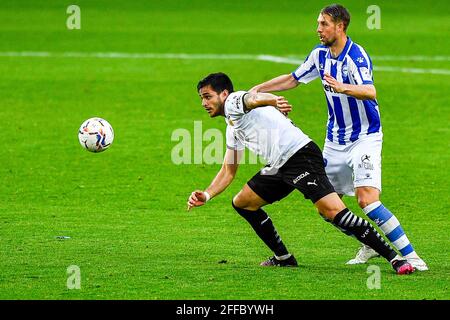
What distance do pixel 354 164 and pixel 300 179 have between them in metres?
0.73

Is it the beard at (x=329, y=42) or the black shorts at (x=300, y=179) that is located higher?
the beard at (x=329, y=42)

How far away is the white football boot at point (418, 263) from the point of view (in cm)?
1183

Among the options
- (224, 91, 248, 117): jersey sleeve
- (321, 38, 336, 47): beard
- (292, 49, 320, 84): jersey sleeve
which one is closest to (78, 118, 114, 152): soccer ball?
(292, 49, 320, 84): jersey sleeve

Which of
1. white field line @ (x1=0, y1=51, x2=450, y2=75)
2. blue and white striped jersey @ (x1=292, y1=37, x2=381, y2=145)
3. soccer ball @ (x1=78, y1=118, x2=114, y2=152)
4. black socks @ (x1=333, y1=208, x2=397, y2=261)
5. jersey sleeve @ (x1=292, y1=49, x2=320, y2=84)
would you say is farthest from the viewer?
white field line @ (x1=0, y1=51, x2=450, y2=75)

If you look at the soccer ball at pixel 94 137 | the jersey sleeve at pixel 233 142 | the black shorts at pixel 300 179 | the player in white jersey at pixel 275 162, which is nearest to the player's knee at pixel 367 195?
the player in white jersey at pixel 275 162

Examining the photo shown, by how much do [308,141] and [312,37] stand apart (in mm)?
26991

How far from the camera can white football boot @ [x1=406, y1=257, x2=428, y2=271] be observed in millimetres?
A: 11828

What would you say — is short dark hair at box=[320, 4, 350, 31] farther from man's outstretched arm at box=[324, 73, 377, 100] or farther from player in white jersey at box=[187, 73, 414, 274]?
player in white jersey at box=[187, 73, 414, 274]

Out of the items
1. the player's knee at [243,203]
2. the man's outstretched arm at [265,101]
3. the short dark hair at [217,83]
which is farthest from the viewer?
the player's knee at [243,203]

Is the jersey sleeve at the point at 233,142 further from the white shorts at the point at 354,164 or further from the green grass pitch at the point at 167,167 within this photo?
the green grass pitch at the point at 167,167

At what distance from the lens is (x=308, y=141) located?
466 inches

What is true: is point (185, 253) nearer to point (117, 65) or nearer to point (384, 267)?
point (384, 267)

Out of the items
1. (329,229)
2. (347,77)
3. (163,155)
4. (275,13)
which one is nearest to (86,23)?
(275,13)

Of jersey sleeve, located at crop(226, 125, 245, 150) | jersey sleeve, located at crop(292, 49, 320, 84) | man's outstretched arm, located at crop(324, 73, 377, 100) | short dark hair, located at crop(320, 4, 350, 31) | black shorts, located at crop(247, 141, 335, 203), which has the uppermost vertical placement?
short dark hair, located at crop(320, 4, 350, 31)
